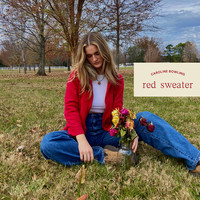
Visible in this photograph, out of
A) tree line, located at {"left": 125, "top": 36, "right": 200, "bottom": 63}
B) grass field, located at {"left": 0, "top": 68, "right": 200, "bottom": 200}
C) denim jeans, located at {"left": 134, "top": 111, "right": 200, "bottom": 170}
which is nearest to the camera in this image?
grass field, located at {"left": 0, "top": 68, "right": 200, "bottom": 200}

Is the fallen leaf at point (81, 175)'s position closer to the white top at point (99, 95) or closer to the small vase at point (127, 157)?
the small vase at point (127, 157)

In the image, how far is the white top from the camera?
2203mm

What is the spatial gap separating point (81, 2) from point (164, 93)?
9185 millimetres

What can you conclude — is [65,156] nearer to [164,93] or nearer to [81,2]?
[164,93]

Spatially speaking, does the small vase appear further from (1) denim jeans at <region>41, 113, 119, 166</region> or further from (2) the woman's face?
(2) the woman's face

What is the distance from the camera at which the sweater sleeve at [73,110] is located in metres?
2.01

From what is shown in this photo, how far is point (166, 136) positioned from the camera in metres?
1.97

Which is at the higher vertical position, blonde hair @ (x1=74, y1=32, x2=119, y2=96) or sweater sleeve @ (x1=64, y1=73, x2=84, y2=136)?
blonde hair @ (x1=74, y1=32, x2=119, y2=96)

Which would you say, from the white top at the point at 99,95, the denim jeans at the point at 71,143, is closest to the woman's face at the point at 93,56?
the white top at the point at 99,95

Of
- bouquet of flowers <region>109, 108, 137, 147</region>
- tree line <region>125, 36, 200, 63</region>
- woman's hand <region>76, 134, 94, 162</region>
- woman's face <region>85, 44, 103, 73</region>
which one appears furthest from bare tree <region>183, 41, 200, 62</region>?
woman's hand <region>76, 134, 94, 162</region>

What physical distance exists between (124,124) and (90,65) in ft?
2.66

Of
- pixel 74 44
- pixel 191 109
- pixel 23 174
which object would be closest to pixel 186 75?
pixel 191 109

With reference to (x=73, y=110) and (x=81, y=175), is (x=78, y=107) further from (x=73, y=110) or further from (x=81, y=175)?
(x=81, y=175)

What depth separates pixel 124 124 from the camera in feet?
5.85
